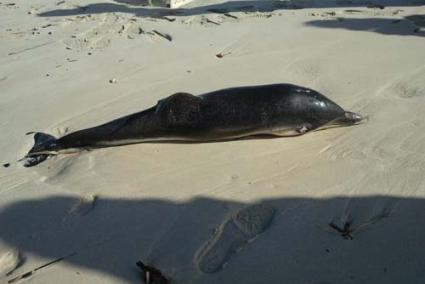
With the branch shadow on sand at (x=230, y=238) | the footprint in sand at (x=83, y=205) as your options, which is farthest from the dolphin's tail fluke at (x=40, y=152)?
the footprint in sand at (x=83, y=205)

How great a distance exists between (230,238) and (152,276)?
49cm

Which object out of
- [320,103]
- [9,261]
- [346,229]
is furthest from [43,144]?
[346,229]

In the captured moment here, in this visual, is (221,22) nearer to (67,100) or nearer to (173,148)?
(67,100)

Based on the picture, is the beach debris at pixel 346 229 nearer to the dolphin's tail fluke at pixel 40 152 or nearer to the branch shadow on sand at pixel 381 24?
the dolphin's tail fluke at pixel 40 152

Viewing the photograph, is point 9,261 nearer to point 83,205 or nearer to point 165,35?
point 83,205

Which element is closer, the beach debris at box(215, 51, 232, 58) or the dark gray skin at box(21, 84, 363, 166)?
the dark gray skin at box(21, 84, 363, 166)

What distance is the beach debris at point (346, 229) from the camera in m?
2.67

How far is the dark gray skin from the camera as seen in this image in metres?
3.68

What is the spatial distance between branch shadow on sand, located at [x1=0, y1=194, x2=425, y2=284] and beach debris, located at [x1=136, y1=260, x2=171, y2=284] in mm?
44

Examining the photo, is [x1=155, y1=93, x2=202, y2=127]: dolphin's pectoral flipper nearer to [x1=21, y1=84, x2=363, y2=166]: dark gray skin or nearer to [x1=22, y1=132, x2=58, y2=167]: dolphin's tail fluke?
[x1=21, y1=84, x2=363, y2=166]: dark gray skin

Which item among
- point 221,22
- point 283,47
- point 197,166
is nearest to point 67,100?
point 197,166

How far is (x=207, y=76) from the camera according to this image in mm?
5199

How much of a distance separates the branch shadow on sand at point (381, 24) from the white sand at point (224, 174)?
0.05m

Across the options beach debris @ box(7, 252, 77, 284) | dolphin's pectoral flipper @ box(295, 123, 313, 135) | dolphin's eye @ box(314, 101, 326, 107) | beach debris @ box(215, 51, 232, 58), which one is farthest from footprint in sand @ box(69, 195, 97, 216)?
beach debris @ box(215, 51, 232, 58)
